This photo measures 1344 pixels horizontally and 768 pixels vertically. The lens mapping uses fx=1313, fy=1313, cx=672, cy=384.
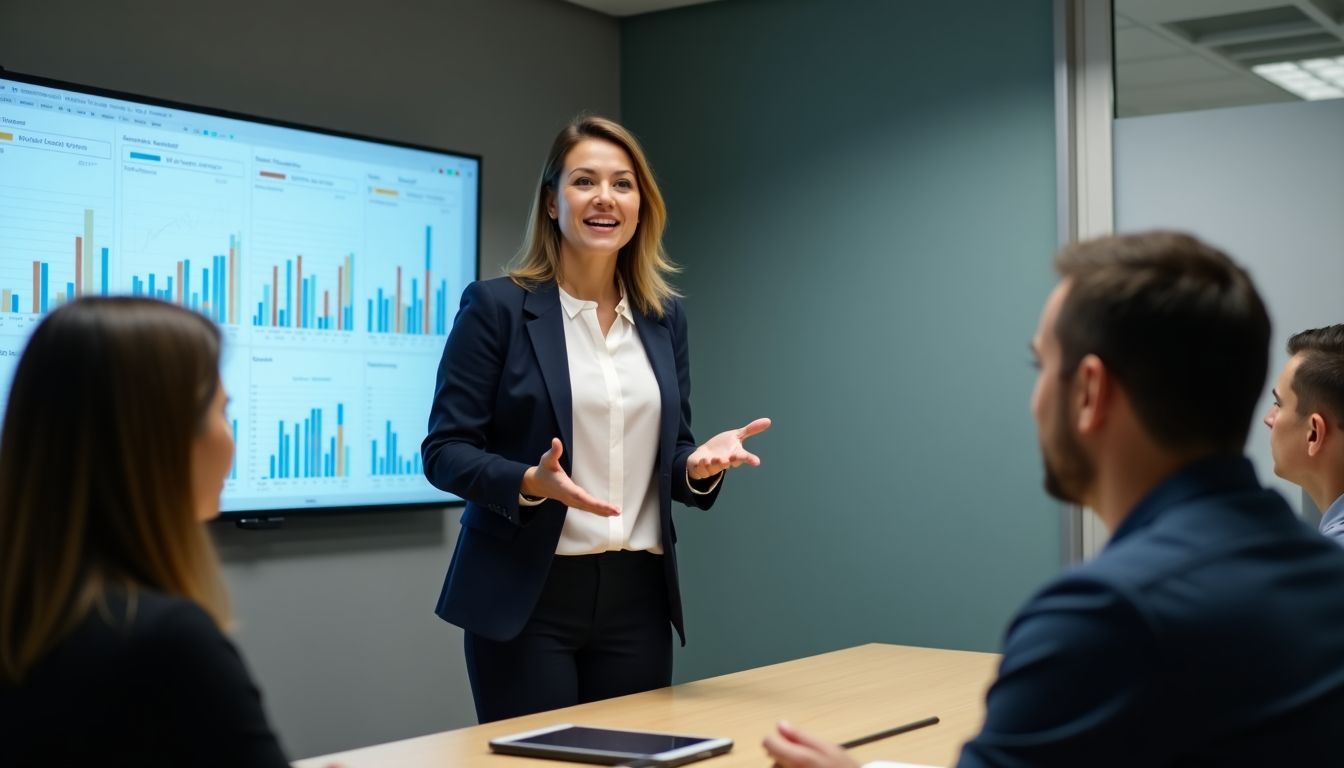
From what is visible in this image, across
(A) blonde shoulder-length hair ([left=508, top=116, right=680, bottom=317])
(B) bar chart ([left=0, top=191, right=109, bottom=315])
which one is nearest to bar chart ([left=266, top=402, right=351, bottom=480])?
(B) bar chart ([left=0, top=191, right=109, bottom=315])

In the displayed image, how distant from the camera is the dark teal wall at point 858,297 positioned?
4305 mm

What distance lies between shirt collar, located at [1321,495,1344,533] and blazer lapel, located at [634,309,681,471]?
120 cm

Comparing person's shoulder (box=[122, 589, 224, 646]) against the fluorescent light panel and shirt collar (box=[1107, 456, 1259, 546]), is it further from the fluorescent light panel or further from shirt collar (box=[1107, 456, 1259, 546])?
the fluorescent light panel

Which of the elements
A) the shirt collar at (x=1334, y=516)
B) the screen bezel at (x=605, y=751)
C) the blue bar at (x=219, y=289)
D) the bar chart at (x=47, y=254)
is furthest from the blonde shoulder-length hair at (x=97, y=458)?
the blue bar at (x=219, y=289)

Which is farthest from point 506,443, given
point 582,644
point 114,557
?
point 114,557

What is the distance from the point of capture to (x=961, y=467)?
4375mm

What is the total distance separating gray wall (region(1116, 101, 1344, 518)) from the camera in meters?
3.77

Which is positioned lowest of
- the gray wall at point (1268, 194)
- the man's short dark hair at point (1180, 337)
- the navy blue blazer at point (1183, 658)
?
the navy blue blazer at point (1183, 658)

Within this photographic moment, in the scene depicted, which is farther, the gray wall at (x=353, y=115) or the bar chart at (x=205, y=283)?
the gray wall at (x=353, y=115)

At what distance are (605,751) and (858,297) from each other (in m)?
3.11

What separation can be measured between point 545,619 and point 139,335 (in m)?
1.30

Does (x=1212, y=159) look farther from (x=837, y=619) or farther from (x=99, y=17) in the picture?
(x=99, y=17)

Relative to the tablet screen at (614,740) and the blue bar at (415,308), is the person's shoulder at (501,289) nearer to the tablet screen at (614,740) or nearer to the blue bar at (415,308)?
the tablet screen at (614,740)

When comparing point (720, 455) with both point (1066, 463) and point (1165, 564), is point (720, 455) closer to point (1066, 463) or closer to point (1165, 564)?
point (1066, 463)
